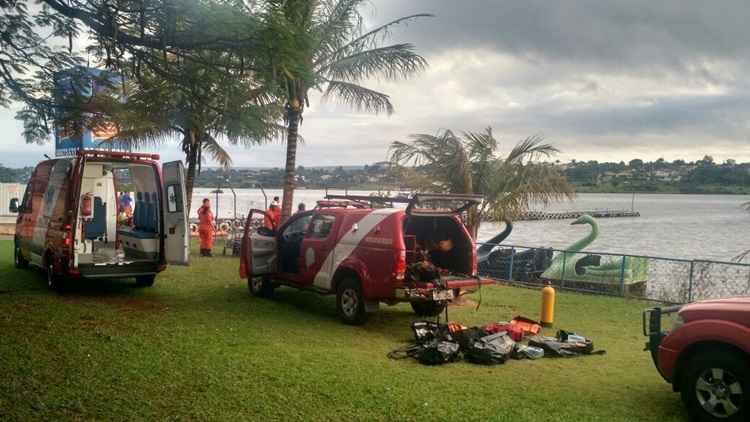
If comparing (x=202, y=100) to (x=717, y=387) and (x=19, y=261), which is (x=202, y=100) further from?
(x=19, y=261)

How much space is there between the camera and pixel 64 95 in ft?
23.9

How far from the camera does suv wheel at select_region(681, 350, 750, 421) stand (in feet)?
15.6

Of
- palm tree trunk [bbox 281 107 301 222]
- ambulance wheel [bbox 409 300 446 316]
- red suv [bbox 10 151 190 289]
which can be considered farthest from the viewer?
palm tree trunk [bbox 281 107 301 222]

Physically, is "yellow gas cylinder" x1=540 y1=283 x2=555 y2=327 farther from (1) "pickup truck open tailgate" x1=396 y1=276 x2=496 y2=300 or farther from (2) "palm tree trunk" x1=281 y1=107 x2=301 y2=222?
(2) "palm tree trunk" x1=281 y1=107 x2=301 y2=222

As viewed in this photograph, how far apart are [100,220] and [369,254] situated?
21.3ft

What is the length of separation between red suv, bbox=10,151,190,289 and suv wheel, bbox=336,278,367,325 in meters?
2.84

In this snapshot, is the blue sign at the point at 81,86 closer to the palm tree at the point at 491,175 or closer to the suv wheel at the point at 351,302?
the suv wheel at the point at 351,302

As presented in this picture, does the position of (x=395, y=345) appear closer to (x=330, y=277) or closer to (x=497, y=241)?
(x=330, y=277)

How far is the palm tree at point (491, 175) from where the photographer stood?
1577 centimetres

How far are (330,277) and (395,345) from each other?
1867 millimetres

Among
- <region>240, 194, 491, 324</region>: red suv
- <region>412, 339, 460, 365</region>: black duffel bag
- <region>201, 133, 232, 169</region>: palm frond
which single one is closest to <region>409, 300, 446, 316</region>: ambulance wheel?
<region>240, 194, 491, 324</region>: red suv

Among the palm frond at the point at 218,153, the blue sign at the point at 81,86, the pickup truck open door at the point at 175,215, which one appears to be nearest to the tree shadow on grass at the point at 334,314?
the pickup truck open door at the point at 175,215

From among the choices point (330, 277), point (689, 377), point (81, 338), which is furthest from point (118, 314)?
point (689, 377)

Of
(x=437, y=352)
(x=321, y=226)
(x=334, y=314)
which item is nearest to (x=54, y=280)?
(x=321, y=226)
